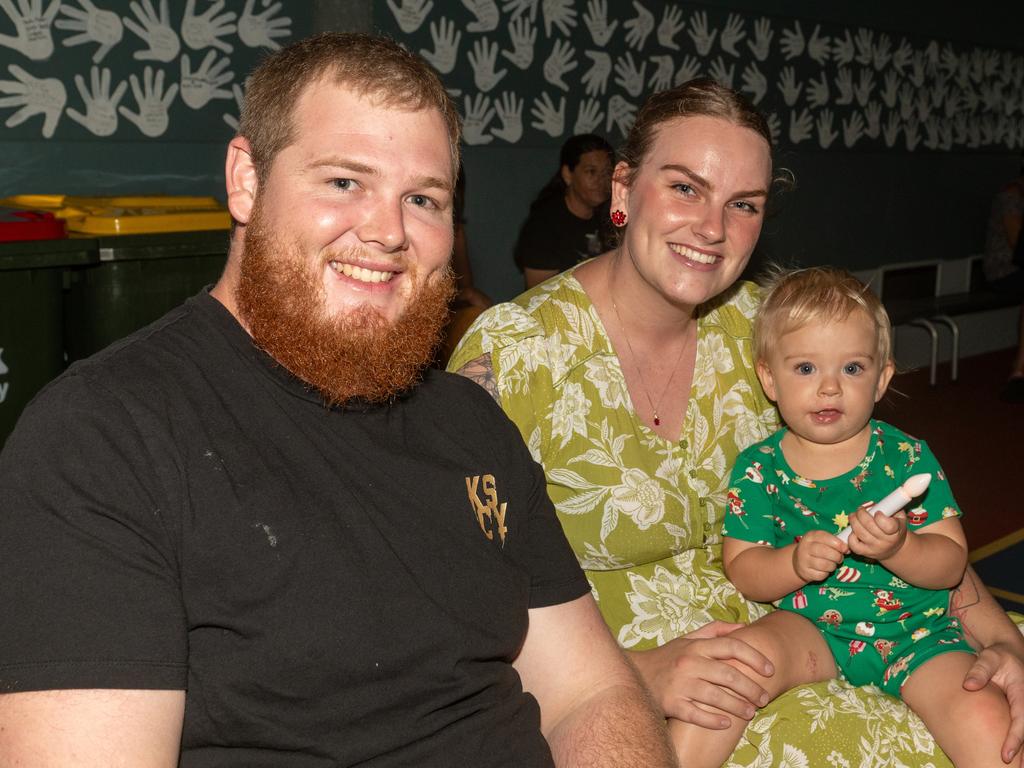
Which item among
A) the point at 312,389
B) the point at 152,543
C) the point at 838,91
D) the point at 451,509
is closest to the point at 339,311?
the point at 312,389

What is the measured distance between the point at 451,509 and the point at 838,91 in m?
9.24

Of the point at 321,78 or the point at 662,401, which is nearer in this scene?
the point at 321,78

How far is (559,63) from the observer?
7375 mm

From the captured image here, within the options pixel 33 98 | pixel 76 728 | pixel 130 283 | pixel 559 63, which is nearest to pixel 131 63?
pixel 33 98

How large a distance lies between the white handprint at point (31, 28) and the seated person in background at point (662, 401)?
11.7ft

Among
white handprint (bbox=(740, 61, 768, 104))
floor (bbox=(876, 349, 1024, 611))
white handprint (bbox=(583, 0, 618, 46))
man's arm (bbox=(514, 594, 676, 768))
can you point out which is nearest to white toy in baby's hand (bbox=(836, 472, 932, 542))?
man's arm (bbox=(514, 594, 676, 768))

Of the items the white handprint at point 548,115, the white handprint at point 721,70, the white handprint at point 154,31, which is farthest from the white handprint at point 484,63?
the white handprint at point 721,70

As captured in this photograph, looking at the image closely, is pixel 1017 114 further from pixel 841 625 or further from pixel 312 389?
pixel 312 389

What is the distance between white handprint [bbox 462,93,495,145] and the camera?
6855mm

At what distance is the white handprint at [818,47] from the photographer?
31.3 feet

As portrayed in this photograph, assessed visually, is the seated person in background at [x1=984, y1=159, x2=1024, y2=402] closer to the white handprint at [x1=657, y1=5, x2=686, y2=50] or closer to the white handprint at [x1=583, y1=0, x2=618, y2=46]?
the white handprint at [x1=657, y1=5, x2=686, y2=50]

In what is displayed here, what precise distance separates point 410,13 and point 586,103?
5.52ft

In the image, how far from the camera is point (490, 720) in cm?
162

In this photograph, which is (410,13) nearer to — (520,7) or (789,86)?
(520,7)
